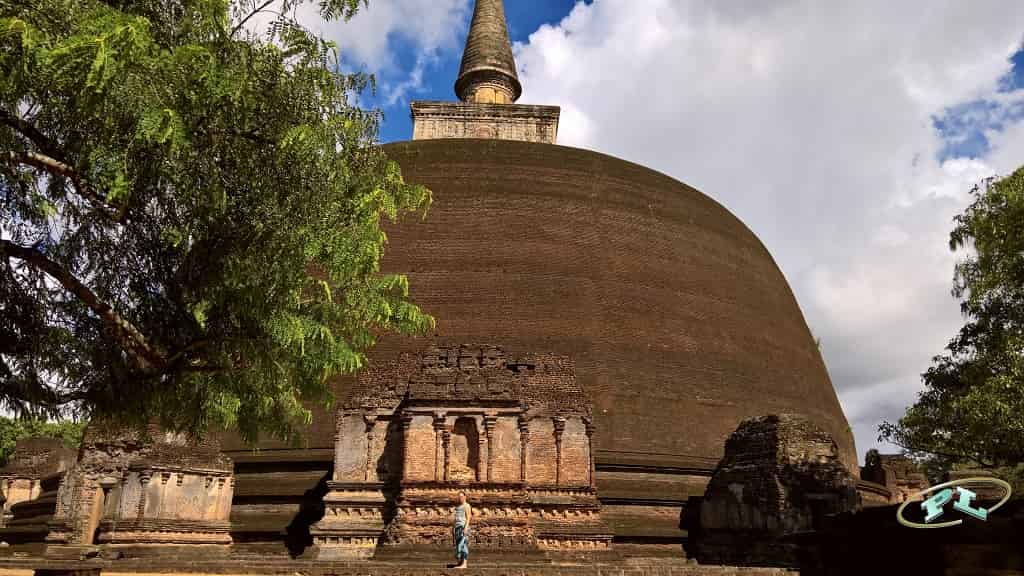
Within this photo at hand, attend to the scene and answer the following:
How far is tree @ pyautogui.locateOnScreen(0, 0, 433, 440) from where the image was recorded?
579cm

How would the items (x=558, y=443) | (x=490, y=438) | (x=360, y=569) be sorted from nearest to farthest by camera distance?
(x=360, y=569) → (x=490, y=438) → (x=558, y=443)

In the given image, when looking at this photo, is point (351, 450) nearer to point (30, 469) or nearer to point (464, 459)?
point (464, 459)

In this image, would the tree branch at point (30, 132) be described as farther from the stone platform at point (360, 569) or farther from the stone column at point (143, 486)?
the stone column at point (143, 486)

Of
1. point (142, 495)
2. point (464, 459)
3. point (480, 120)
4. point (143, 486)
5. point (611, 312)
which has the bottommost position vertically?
point (142, 495)

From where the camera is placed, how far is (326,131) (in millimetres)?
6996

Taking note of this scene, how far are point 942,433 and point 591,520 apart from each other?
16.3ft

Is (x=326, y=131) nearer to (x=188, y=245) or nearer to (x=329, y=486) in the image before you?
(x=188, y=245)

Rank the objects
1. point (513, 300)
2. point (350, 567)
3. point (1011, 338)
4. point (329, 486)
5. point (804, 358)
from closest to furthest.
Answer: point (350, 567)
point (1011, 338)
point (329, 486)
point (513, 300)
point (804, 358)

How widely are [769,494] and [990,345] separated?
4208 millimetres

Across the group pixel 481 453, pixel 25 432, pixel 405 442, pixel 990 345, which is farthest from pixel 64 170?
pixel 25 432

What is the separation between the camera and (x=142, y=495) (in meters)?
12.5

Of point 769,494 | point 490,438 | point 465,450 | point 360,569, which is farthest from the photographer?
point 769,494

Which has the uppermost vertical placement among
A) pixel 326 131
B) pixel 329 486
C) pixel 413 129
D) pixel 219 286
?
pixel 413 129

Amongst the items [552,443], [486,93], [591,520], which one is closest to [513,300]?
[552,443]
